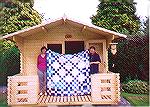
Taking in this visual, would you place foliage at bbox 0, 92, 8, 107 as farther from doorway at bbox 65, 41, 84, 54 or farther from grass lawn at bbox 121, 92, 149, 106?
grass lawn at bbox 121, 92, 149, 106

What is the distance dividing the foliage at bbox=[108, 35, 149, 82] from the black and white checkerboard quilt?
15.4ft

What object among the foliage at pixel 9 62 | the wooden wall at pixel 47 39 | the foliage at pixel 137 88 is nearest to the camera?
the wooden wall at pixel 47 39

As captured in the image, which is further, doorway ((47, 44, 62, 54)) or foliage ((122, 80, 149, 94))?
foliage ((122, 80, 149, 94))

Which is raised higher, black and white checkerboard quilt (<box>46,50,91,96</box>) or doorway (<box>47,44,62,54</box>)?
doorway (<box>47,44,62,54</box>)

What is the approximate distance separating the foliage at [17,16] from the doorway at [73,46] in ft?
27.0

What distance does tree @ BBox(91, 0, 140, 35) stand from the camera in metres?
19.0

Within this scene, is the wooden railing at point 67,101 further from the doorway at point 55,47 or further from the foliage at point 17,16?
the foliage at point 17,16

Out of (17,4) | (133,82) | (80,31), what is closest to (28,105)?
(80,31)

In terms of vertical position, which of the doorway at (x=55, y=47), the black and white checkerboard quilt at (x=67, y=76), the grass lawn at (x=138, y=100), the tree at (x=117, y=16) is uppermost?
the tree at (x=117, y=16)

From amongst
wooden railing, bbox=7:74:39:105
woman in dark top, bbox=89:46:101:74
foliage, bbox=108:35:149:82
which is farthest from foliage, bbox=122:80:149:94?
wooden railing, bbox=7:74:39:105

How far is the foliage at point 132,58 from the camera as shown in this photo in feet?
46.3

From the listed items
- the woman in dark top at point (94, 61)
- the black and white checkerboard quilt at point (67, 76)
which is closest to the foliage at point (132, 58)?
the woman in dark top at point (94, 61)

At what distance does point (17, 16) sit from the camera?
64.1 feet

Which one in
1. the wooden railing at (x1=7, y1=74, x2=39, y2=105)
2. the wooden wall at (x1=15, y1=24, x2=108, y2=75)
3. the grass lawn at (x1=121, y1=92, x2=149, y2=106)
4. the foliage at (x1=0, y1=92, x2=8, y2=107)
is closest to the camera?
the wooden railing at (x1=7, y1=74, x2=39, y2=105)
